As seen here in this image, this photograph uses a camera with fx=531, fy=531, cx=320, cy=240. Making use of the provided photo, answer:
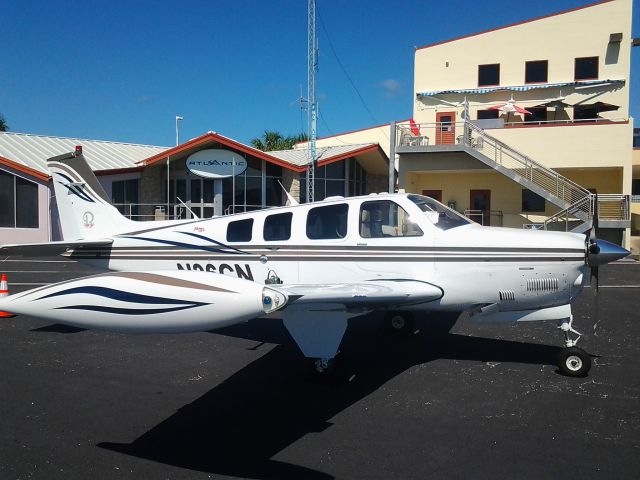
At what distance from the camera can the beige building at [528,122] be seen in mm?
22734

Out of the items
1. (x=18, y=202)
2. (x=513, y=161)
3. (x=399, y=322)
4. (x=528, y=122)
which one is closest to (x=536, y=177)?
(x=513, y=161)

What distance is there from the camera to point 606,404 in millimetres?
5648

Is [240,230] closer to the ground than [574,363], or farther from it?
farther from it

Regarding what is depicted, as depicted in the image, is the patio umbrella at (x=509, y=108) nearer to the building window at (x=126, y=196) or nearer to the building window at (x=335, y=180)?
the building window at (x=335, y=180)

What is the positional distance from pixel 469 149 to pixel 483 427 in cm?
1973

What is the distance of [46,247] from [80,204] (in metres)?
1.40

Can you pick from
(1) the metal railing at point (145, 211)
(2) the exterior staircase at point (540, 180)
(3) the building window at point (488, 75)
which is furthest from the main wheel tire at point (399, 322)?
(3) the building window at point (488, 75)

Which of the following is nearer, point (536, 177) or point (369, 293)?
point (369, 293)

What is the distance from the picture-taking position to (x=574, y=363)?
A: 655 cm

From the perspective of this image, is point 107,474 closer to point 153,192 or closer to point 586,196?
point 586,196

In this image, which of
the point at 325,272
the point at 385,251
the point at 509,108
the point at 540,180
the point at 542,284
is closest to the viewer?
the point at 542,284

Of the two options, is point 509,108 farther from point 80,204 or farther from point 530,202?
point 80,204

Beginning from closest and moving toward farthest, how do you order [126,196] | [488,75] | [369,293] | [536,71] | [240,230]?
[369,293]
[240,230]
[536,71]
[488,75]
[126,196]

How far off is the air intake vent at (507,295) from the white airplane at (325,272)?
25 mm
